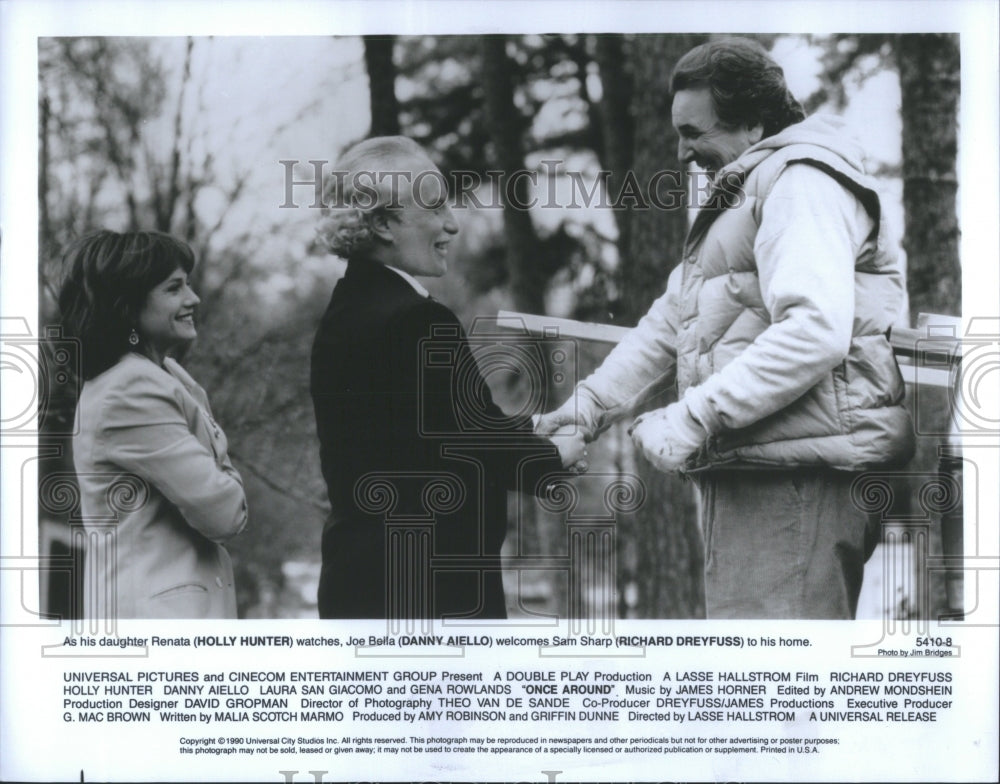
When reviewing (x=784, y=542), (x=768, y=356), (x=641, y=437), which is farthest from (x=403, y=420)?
(x=784, y=542)

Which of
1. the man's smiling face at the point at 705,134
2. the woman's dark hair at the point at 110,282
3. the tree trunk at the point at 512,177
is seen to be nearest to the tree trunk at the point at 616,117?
the man's smiling face at the point at 705,134

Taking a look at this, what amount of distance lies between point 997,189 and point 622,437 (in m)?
1.60

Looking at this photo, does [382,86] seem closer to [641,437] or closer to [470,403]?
[470,403]

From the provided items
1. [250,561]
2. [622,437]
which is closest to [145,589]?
[250,561]

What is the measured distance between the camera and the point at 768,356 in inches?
208

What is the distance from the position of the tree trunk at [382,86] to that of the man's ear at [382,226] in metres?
0.31

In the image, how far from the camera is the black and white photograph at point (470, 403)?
5.51 meters

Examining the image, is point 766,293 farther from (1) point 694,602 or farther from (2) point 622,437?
(1) point 694,602

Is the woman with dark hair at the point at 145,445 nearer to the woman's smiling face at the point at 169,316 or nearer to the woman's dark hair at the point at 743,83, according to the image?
the woman's smiling face at the point at 169,316

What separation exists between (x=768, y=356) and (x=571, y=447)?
0.78 meters

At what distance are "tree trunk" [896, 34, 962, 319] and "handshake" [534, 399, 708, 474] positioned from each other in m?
0.94

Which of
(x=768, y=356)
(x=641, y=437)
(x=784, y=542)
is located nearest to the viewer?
(x=768, y=356)

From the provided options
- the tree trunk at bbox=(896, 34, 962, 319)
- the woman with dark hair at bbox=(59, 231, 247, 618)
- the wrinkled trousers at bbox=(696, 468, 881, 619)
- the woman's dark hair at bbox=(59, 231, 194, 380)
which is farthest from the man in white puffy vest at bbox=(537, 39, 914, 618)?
the woman's dark hair at bbox=(59, 231, 194, 380)

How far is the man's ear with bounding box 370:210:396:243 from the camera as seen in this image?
5.57 meters
